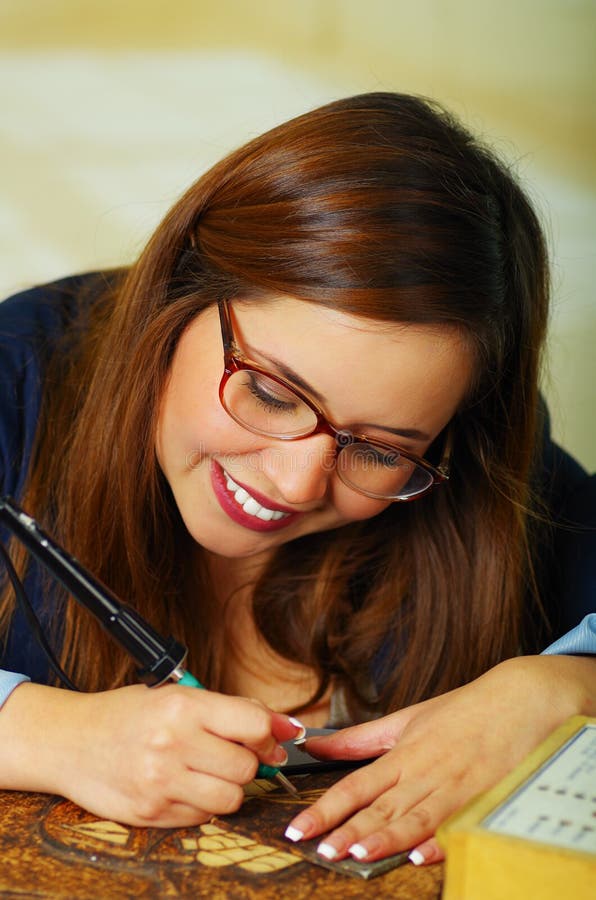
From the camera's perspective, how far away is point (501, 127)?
2.11 metres

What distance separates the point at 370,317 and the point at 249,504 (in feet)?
0.89

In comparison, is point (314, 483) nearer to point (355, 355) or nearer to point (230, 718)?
point (355, 355)

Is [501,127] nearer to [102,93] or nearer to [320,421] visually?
[102,93]

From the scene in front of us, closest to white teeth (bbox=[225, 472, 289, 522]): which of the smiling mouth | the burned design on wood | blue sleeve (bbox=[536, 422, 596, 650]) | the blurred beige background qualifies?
the smiling mouth

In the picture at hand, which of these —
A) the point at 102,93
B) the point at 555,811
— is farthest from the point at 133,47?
the point at 555,811

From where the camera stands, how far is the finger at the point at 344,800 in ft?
2.80

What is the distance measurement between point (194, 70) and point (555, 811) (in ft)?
5.55

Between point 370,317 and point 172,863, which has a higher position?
point 370,317

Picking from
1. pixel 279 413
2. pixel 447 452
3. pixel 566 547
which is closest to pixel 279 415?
pixel 279 413

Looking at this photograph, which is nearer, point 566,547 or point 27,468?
point 27,468

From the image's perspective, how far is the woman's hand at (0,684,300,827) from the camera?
88 cm

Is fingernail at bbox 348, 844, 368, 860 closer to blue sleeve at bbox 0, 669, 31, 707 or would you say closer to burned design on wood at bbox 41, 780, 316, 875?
burned design on wood at bbox 41, 780, 316, 875

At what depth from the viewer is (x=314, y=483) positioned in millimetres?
1120

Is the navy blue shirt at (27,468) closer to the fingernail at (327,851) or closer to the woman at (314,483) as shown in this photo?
the woman at (314,483)
